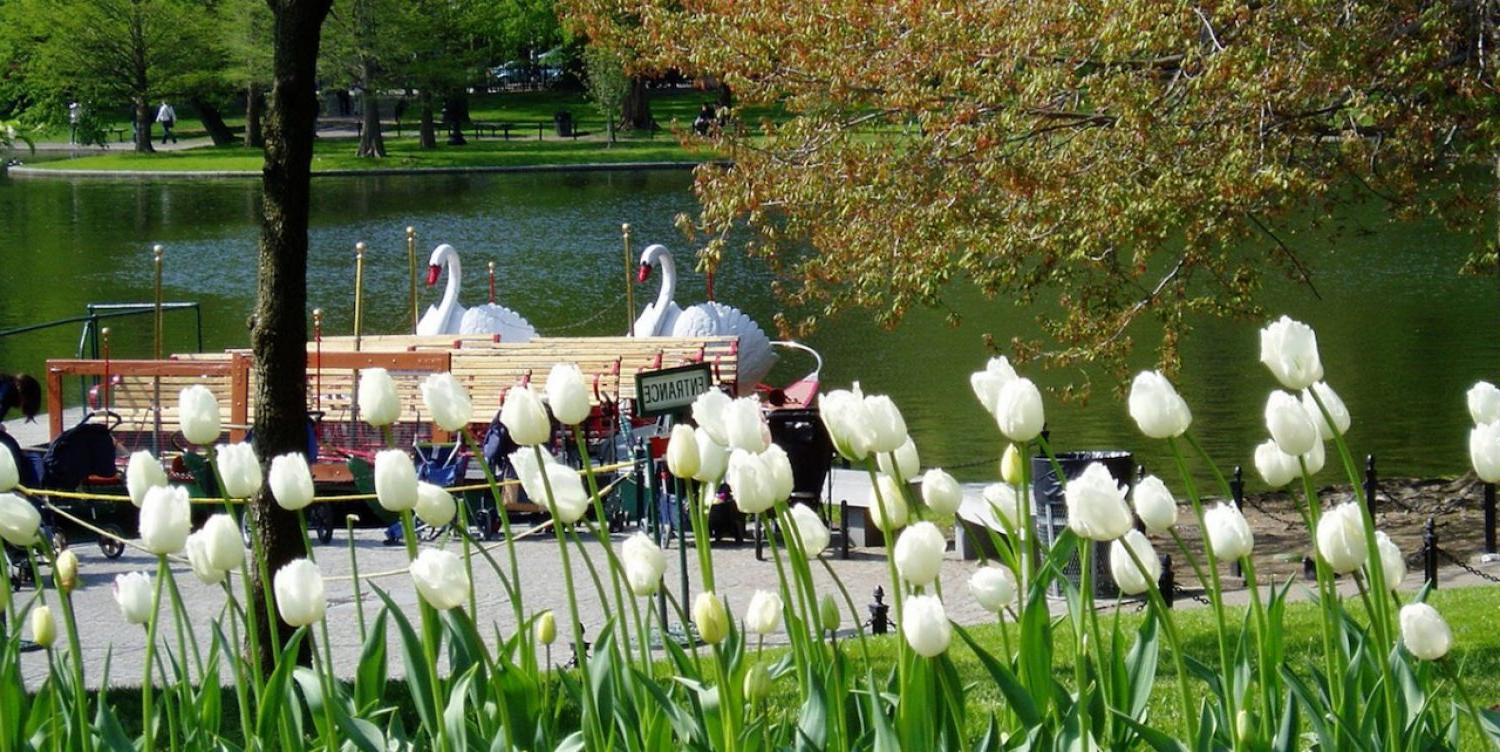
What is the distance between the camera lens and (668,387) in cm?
922

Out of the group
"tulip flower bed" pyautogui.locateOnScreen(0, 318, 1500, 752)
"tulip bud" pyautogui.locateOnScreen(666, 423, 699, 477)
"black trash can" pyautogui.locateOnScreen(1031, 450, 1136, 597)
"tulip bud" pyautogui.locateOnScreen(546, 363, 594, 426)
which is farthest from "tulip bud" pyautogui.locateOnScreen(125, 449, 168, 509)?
"black trash can" pyautogui.locateOnScreen(1031, 450, 1136, 597)

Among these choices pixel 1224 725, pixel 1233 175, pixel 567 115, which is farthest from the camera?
pixel 567 115

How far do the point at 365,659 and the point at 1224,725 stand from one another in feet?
5.41

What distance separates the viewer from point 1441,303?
27.8m

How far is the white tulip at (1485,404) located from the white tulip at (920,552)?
0.95m

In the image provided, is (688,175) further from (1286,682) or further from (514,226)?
(1286,682)

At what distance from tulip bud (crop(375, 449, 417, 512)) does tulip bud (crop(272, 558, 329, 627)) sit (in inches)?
6.6

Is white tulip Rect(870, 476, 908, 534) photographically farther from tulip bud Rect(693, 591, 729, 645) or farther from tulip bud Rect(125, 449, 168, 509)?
tulip bud Rect(125, 449, 168, 509)

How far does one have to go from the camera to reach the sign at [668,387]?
9.10m

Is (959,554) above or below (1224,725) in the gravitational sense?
below

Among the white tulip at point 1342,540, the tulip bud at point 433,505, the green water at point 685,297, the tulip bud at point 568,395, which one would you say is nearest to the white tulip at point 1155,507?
the white tulip at point 1342,540

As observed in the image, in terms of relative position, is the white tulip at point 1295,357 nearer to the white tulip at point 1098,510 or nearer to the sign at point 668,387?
the white tulip at point 1098,510

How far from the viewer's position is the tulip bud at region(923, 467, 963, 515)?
3.33 metres

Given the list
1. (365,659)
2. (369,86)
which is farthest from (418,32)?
(365,659)
